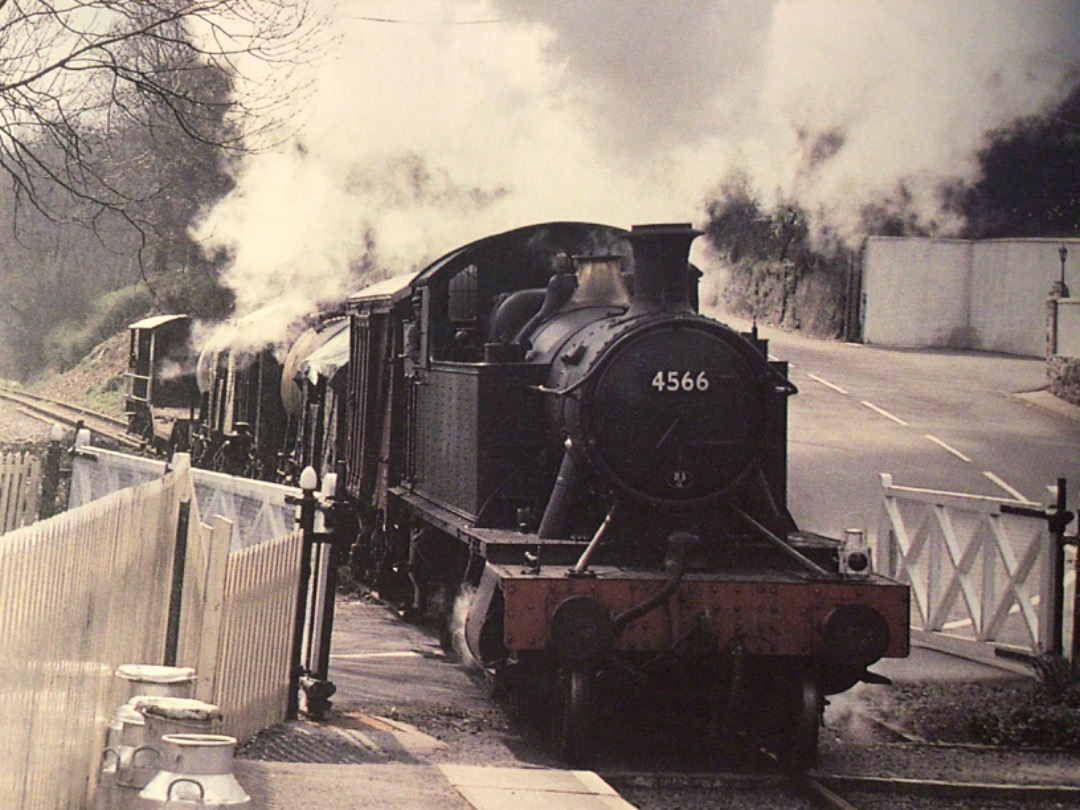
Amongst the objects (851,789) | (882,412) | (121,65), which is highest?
(121,65)

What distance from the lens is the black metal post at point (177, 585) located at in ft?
16.5

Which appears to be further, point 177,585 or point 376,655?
point 376,655

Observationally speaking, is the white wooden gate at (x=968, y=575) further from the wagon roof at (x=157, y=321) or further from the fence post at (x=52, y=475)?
the wagon roof at (x=157, y=321)

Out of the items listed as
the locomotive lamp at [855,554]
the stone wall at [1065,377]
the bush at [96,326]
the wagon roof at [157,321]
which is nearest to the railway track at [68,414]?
the bush at [96,326]

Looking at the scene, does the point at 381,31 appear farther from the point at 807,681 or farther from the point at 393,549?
the point at 807,681

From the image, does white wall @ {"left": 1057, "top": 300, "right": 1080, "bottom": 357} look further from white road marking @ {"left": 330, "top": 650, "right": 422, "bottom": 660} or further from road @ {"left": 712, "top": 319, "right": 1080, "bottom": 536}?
white road marking @ {"left": 330, "top": 650, "right": 422, "bottom": 660}

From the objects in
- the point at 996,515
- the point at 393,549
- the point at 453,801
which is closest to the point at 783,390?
the point at 996,515

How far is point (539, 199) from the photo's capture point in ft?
43.8

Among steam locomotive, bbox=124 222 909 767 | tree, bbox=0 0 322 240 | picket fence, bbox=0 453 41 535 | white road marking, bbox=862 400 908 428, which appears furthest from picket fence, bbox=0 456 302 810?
white road marking, bbox=862 400 908 428

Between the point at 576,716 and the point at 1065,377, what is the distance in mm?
7529

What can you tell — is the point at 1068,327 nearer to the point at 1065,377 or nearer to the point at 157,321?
the point at 1065,377

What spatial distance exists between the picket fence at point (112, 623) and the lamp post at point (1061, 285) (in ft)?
26.6

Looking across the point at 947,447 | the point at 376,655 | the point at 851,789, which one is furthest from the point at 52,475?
Result: the point at 851,789

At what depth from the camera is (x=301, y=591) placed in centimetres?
622
